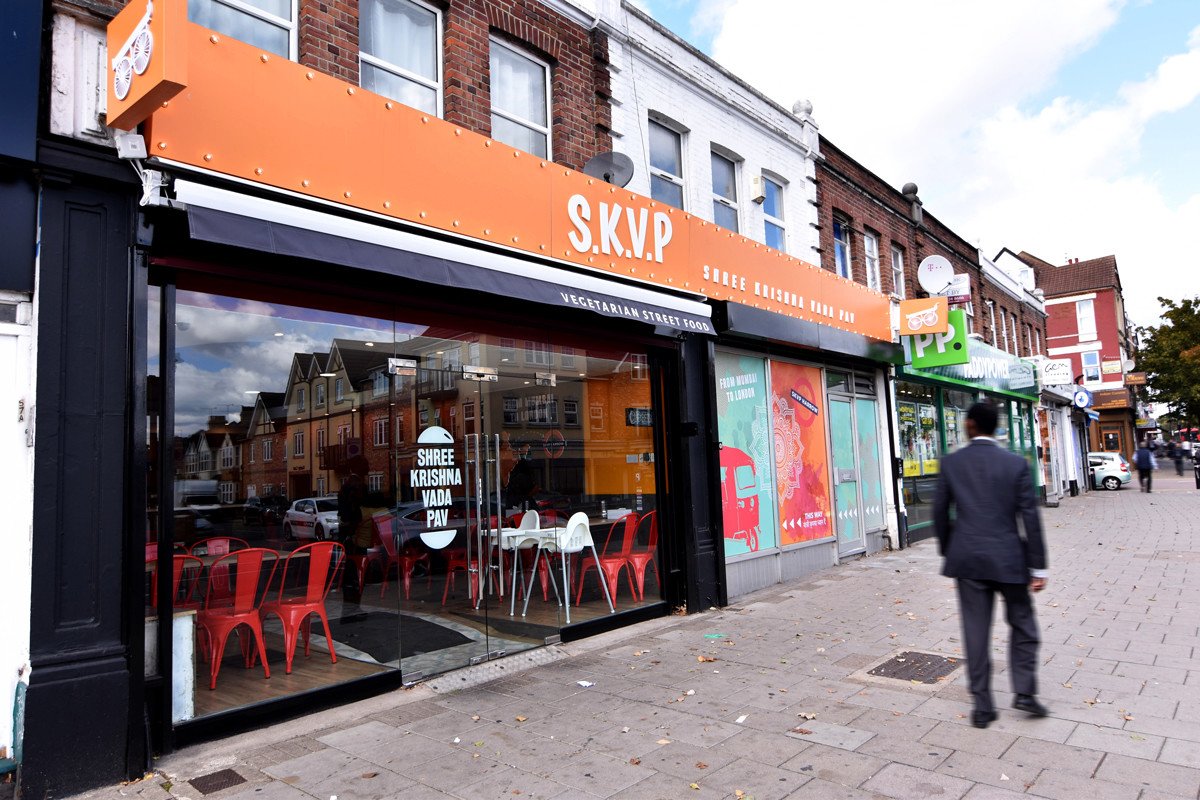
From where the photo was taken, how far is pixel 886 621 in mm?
7273

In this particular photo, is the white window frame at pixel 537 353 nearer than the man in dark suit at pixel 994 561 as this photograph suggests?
No

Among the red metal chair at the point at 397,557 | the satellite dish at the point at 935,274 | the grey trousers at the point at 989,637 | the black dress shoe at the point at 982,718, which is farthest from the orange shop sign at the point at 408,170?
the satellite dish at the point at 935,274

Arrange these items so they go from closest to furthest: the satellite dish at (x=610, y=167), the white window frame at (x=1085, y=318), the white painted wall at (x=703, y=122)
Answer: the satellite dish at (x=610, y=167) → the white painted wall at (x=703, y=122) → the white window frame at (x=1085, y=318)

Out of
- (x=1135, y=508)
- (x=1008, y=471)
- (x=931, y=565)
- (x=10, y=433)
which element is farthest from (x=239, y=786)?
(x=1135, y=508)

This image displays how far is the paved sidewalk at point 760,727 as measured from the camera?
3.70m

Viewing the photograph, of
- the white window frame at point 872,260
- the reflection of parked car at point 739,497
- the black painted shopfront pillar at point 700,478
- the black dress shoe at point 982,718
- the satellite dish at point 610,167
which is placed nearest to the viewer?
the black dress shoe at point 982,718

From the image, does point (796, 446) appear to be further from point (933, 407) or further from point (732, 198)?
point (933, 407)

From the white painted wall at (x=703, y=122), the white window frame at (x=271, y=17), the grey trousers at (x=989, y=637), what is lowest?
the grey trousers at (x=989, y=637)

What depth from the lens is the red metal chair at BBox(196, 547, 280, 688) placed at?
5372mm

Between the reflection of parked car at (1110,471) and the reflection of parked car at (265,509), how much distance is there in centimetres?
3146

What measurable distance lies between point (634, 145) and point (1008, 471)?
5912 millimetres

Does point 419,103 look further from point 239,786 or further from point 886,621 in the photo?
point 886,621

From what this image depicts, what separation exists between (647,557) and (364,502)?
326 cm

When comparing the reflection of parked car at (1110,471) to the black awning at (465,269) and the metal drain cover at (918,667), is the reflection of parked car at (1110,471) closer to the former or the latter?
the black awning at (465,269)
